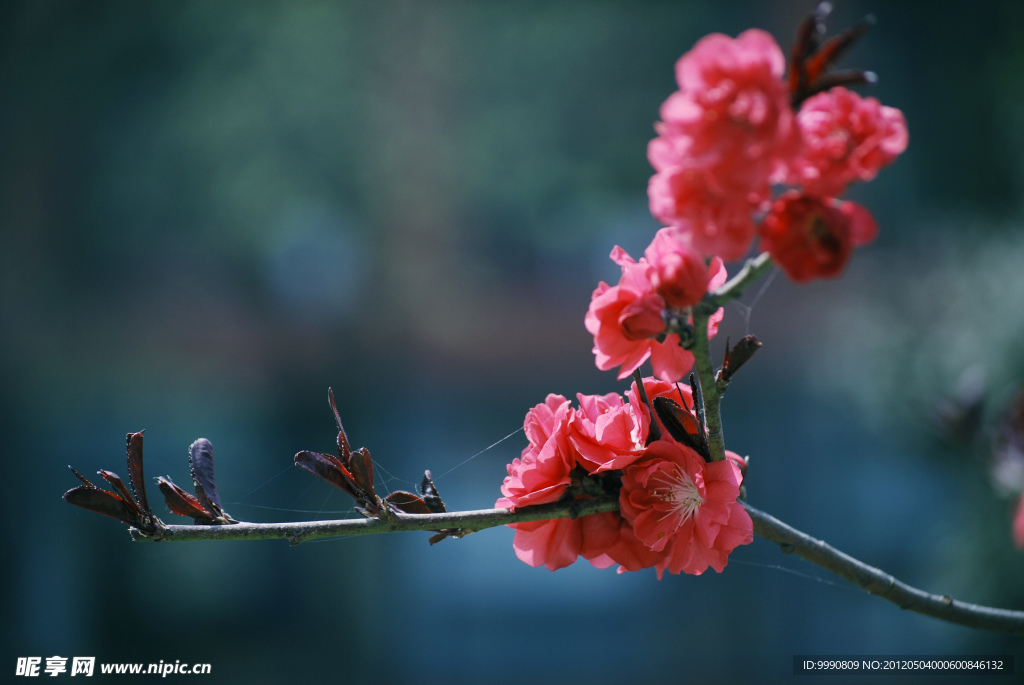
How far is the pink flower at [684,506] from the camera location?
0.34m

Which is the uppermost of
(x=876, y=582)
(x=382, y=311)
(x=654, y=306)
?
(x=382, y=311)

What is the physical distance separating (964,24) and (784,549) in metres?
2.96

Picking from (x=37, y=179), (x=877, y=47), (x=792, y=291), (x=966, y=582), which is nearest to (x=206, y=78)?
(x=37, y=179)

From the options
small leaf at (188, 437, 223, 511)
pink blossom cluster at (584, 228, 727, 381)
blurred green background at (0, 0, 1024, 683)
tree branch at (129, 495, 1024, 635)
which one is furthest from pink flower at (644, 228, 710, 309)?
blurred green background at (0, 0, 1024, 683)

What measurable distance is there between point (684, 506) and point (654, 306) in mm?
101

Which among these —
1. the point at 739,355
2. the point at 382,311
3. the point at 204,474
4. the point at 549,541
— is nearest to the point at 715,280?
the point at 739,355

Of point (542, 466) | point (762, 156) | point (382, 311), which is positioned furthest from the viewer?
point (382, 311)

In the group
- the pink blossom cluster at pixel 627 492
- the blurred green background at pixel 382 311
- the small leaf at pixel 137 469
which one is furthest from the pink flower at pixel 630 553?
the blurred green background at pixel 382 311

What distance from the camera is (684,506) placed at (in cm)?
35

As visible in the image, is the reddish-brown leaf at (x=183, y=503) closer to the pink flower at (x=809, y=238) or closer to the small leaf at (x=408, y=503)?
the small leaf at (x=408, y=503)

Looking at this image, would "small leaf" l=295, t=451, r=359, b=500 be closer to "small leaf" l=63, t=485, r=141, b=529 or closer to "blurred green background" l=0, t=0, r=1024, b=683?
"small leaf" l=63, t=485, r=141, b=529

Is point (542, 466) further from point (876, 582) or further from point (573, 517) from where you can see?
point (876, 582)

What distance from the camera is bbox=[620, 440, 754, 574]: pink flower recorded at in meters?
0.34

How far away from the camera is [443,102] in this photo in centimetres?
312
